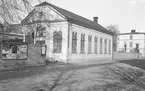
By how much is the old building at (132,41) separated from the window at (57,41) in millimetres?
62455

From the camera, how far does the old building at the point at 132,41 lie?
8488cm

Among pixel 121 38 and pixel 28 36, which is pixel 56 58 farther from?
pixel 121 38

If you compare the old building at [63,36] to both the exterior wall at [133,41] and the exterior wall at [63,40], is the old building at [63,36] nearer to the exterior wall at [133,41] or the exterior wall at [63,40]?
the exterior wall at [63,40]

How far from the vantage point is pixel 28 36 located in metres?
30.3

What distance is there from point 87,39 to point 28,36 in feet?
33.9

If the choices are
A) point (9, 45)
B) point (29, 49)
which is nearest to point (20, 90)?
point (9, 45)

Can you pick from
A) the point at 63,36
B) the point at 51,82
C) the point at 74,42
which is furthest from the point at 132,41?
the point at 51,82

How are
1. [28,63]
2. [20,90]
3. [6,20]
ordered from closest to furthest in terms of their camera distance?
[20,90] → [6,20] → [28,63]

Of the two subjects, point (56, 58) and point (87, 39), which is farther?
point (87, 39)

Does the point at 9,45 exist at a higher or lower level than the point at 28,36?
lower

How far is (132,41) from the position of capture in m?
87.9

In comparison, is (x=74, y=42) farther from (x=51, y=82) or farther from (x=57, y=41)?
(x=51, y=82)

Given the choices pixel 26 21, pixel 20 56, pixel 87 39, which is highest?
pixel 26 21

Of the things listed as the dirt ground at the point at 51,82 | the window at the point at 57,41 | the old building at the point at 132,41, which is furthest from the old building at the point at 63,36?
the old building at the point at 132,41
